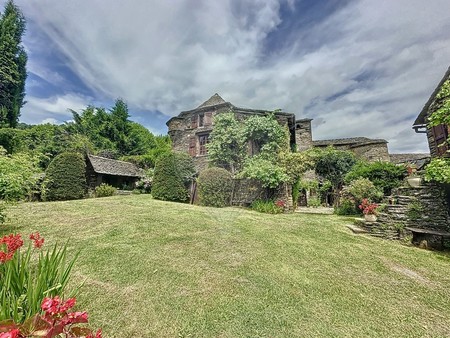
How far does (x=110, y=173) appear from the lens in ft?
62.5

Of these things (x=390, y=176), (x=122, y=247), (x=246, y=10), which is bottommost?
(x=122, y=247)

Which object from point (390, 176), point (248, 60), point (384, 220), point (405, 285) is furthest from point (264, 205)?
point (248, 60)

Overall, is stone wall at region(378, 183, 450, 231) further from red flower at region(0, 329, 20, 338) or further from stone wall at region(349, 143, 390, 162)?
stone wall at region(349, 143, 390, 162)

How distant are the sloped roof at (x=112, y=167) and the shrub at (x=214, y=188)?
1182 cm

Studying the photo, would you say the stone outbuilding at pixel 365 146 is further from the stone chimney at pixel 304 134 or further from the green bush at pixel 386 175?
the green bush at pixel 386 175

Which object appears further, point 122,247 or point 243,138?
point 243,138

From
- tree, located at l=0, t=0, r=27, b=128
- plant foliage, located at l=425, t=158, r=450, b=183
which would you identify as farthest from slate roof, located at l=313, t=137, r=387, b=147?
tree, located at l=0, t=0, r=27, b=128

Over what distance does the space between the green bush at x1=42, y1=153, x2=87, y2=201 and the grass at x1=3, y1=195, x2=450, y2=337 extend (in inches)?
322

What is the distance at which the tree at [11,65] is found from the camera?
19641 mm

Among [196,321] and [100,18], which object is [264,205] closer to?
[196,321]

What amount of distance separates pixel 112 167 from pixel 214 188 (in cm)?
1345

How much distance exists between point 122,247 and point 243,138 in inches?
466

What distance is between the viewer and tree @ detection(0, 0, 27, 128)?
64.4ft

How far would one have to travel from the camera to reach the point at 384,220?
259 inches
